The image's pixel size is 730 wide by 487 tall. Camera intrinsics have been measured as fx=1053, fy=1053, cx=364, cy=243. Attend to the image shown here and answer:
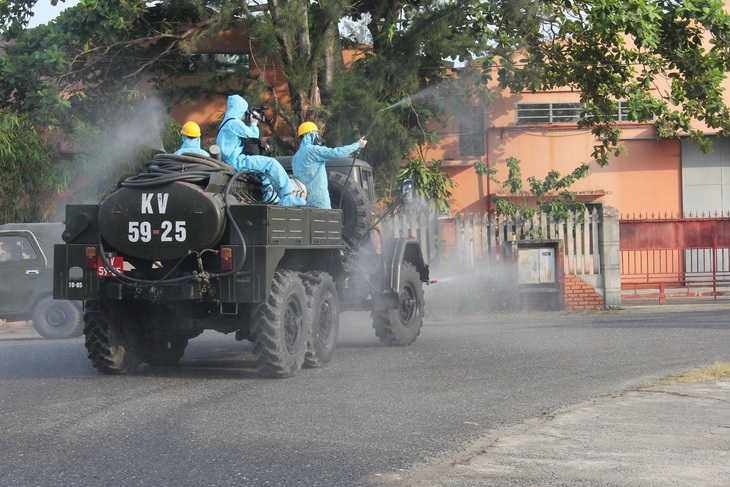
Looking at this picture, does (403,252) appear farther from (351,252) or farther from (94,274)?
(94,274)

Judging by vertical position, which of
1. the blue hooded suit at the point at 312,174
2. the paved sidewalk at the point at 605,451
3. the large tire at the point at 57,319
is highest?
the blue hooded suit at the point at 312,174

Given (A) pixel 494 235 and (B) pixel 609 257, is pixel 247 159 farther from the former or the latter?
(B) pixel 609 257

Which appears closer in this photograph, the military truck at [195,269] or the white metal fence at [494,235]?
the military truck at [195,269]

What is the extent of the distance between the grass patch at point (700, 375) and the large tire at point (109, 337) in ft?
17.9

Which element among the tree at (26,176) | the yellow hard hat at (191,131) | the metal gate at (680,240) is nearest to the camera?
the yellow hard hat at (191,131)

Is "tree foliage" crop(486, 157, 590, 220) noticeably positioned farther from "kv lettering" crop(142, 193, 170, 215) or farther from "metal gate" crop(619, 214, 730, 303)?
"kv lettering" crop(142, 193, 170, 215)

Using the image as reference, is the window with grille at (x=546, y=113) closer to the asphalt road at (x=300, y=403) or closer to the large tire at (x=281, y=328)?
the asphalt road at (x=300, y=403)

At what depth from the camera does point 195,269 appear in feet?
34.2

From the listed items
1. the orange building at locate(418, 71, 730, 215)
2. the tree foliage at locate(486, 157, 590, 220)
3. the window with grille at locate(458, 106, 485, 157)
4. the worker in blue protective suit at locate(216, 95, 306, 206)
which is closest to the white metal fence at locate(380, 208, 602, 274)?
the tree foliage at locate(486, 157, 590, 220)

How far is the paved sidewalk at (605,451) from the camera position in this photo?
620cm

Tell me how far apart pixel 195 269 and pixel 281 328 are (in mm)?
1033

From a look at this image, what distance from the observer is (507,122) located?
29.6 m

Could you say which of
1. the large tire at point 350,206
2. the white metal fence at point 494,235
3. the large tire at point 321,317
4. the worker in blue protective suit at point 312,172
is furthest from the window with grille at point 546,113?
the large tire at point 321,317

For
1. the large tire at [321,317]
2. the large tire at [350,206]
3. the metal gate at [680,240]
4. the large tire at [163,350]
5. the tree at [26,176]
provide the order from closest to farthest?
the large tire at [321,317], the large tire at [163,350], the large tire at [350,206], the tree at [26,176], the metal gate at [680,240]
